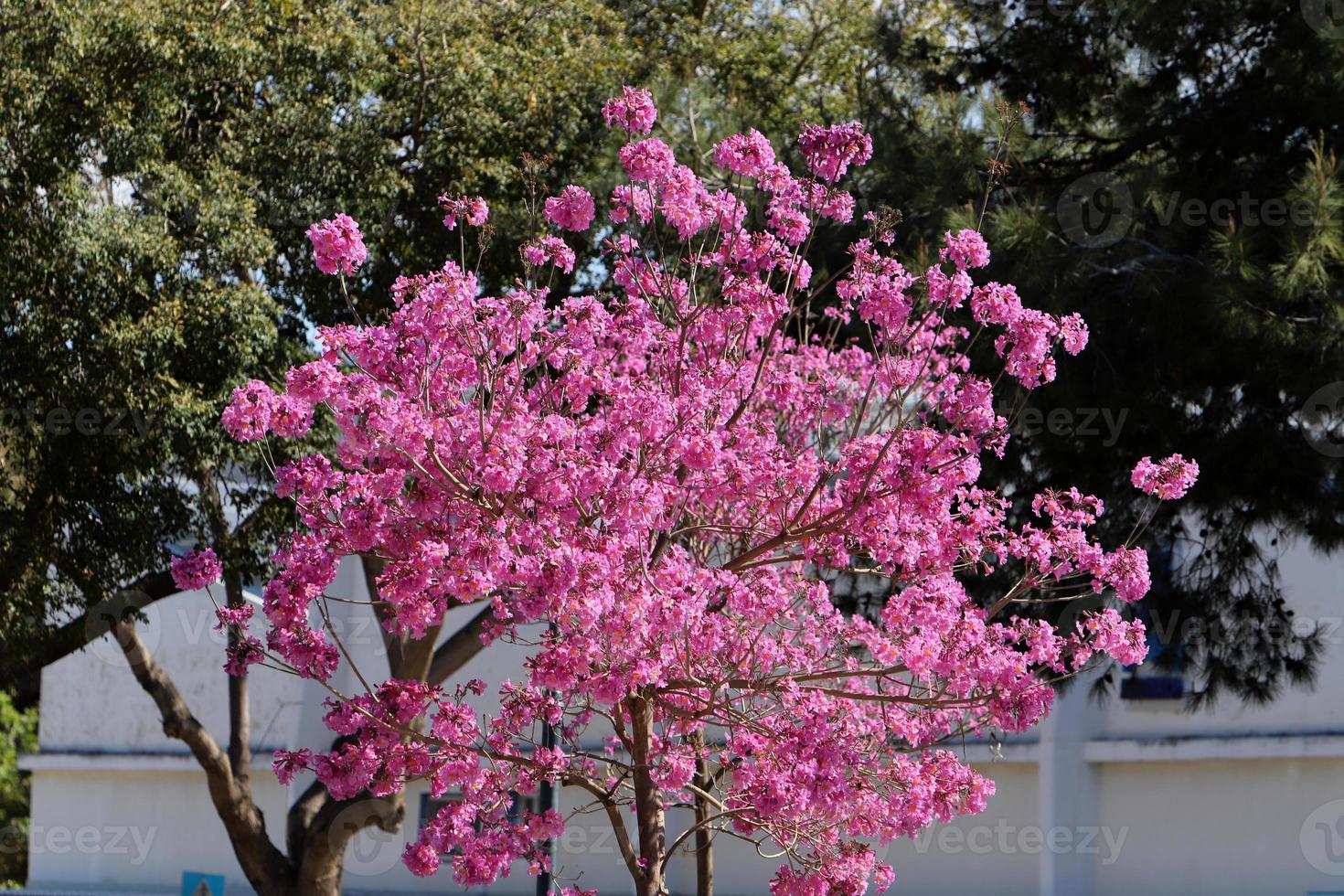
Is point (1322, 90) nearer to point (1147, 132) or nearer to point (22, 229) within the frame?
point (1147, 132)

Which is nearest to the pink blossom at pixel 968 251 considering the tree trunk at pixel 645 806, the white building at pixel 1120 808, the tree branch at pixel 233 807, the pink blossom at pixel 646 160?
the pink blossom at pixel 646 160

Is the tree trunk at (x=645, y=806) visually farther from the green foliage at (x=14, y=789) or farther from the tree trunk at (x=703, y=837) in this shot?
the green foliage at (x=14, y=789)

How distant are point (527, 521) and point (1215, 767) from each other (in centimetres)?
1172

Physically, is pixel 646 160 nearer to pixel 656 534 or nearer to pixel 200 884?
pixel 656 534

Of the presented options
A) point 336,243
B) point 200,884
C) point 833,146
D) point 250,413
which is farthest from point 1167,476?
point 200,884

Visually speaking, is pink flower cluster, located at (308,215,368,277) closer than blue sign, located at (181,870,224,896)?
Yes

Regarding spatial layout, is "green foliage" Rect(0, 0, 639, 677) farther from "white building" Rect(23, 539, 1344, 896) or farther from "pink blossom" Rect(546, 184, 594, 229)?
"white building" Rect(23, 539, 1344, 896)

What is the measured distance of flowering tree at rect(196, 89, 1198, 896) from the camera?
5379mm

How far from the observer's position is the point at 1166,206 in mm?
9141

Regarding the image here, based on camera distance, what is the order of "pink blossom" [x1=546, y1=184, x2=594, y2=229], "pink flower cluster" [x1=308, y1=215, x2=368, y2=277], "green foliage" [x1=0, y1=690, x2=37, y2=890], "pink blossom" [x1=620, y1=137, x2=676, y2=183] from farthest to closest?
"green foliage" [x1=0, y1=690, x2=37, y2=890] < "pink blossom" [x1=546, y1=184, x2=594, y2=229] < "pink blossom" [x1=620, y1=137, x2=676, y2=183] < "pink flower cluster" [x1=308, y1=215, x2=368, y2=277]

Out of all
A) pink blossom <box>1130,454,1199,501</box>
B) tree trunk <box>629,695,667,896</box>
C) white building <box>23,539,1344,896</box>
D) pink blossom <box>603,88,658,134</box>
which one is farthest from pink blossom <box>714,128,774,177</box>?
white building <box>23,539,1344,896</box>

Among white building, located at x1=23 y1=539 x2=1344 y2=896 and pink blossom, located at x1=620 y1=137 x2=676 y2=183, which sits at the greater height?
pink blossom, located at x1=620 y1=137 x2=676 y2=183

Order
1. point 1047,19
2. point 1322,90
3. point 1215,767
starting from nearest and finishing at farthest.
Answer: point 1322,90
point 1047,19
point 1215,767

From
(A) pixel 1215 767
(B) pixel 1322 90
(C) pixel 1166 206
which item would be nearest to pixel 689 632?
(C) pixel 1166 206
